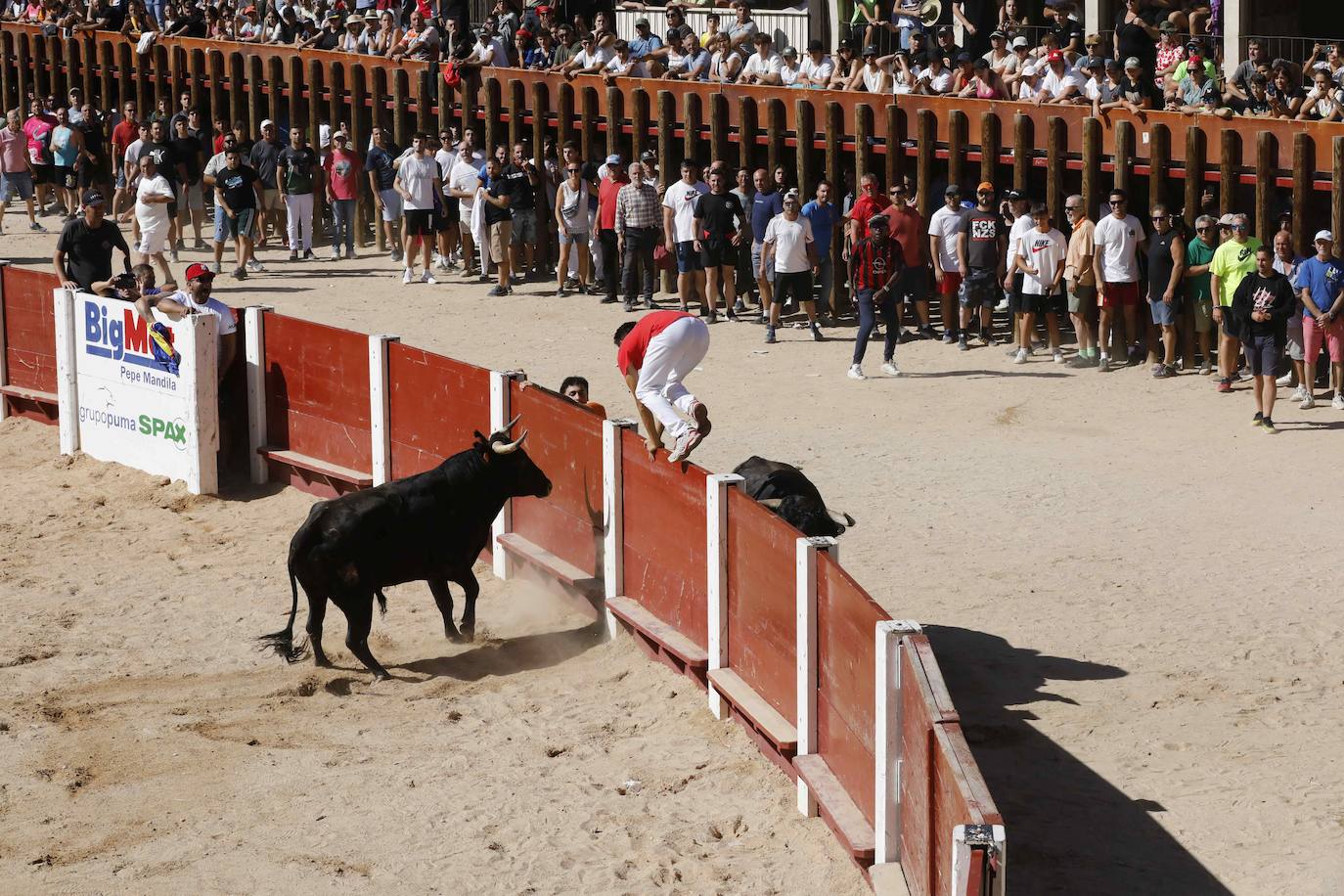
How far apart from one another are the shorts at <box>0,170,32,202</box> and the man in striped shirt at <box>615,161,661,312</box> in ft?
35.7

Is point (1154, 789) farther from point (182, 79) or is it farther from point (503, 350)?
point (182, 79)

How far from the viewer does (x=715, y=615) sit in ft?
31.9

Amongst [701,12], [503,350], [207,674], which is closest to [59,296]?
[503,350]

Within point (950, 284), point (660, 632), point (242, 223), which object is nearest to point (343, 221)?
point (242, 223)

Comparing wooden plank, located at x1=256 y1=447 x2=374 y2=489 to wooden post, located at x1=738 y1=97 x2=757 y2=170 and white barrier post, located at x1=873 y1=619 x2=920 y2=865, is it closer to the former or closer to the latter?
white barrier post, located at x1=873 y1=619 x2=920 y2=865

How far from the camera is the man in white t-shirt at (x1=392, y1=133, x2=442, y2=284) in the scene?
22594mm

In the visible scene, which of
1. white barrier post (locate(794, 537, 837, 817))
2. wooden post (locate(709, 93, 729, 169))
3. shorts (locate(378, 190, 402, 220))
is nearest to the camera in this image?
white barrier post (locate(794, 537, 837, 817))

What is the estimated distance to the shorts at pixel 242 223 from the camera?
22.9 metres

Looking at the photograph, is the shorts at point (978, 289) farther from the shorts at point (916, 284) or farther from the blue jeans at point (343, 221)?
the blue jeans at point (343, 221)

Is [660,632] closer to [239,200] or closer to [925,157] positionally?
[925,157]

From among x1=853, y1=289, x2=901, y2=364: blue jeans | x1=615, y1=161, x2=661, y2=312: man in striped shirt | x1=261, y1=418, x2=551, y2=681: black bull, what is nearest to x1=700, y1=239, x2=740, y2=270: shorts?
x1=615, y1=161, x2=661, y2=312: man in striped shirt

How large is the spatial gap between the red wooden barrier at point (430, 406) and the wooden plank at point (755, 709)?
135 inches

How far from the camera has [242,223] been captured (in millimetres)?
23016

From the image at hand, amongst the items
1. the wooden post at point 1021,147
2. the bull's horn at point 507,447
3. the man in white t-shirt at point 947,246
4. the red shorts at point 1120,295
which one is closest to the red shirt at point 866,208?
the man in white t-shirt at point 947,246
